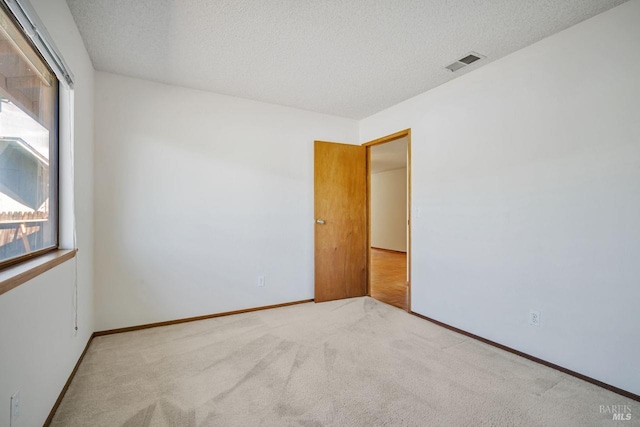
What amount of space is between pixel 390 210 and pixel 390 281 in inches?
160

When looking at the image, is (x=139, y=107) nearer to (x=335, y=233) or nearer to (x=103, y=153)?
(x=103, y=153)

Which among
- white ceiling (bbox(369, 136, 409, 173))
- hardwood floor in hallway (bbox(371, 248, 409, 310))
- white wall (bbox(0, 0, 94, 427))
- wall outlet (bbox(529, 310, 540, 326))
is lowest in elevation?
hardwood floor in hallway (bbox(371, 248, 409, 310))

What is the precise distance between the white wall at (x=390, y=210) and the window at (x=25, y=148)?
290 inches

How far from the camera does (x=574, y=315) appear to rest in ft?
6.75

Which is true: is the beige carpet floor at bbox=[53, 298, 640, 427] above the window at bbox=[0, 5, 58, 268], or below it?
below

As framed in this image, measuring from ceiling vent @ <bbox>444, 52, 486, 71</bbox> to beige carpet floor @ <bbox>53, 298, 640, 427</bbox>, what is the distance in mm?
2407

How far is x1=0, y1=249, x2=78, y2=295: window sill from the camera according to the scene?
1099 mm

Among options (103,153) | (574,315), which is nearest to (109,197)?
(103,153)

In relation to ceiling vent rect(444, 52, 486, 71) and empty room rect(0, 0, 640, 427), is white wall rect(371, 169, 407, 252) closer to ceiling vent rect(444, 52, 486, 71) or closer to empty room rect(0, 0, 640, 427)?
empty room rect(0, 0, 640, 427)

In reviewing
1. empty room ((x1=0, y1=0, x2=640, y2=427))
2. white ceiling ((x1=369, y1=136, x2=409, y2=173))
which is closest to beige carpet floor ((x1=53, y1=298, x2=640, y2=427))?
empty room ((x1=0, y1=0, x2=640, y2=427))

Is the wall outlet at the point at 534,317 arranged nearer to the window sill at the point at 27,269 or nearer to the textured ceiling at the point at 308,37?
the textured ceiling at the point at 308,37

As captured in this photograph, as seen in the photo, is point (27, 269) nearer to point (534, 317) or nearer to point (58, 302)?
point (58, 302)

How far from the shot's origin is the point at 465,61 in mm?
2529

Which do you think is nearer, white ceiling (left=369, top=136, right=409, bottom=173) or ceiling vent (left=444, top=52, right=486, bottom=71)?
ceiling vent (left=444, top=52, right=486, bottom=71)
